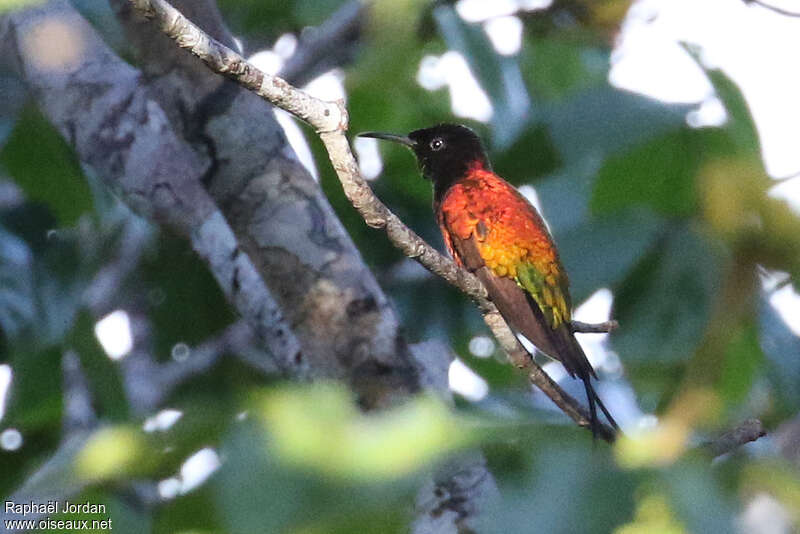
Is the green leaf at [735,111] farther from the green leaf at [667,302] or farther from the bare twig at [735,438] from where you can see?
the bare twig at [735,438]

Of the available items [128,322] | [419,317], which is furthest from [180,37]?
[128,322]

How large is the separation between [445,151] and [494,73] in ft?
3.22

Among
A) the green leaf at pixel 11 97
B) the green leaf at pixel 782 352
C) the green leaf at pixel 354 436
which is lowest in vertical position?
the green leaf at pixel 782 352

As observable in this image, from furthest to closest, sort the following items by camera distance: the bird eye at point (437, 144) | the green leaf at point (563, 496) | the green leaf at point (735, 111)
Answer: the bird eye at point (437, 144)
the green leaf at point (735, 111)
the green leaf at point (563, 496)

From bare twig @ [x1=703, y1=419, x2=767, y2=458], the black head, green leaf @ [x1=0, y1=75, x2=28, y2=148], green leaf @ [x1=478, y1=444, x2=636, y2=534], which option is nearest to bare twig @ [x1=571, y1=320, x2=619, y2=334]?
the black head

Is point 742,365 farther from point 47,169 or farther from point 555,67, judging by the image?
point 47,169

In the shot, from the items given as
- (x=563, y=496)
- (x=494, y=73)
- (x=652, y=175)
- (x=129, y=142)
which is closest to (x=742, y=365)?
(x=652, y=175)

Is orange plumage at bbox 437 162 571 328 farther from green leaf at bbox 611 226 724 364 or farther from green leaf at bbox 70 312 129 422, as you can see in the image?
green leaf at bbox 70 312 129 422

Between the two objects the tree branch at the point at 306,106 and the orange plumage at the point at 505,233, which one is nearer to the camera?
the tree branch at the point at 306,106

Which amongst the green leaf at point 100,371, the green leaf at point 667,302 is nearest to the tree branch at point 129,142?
the green leaf at point 100,371

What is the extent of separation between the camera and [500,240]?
17.6ft

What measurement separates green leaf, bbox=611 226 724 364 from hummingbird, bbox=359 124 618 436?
12.2 inches

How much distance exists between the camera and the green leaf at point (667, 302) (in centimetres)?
499

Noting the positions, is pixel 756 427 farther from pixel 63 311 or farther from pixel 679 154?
pixel 63 311
